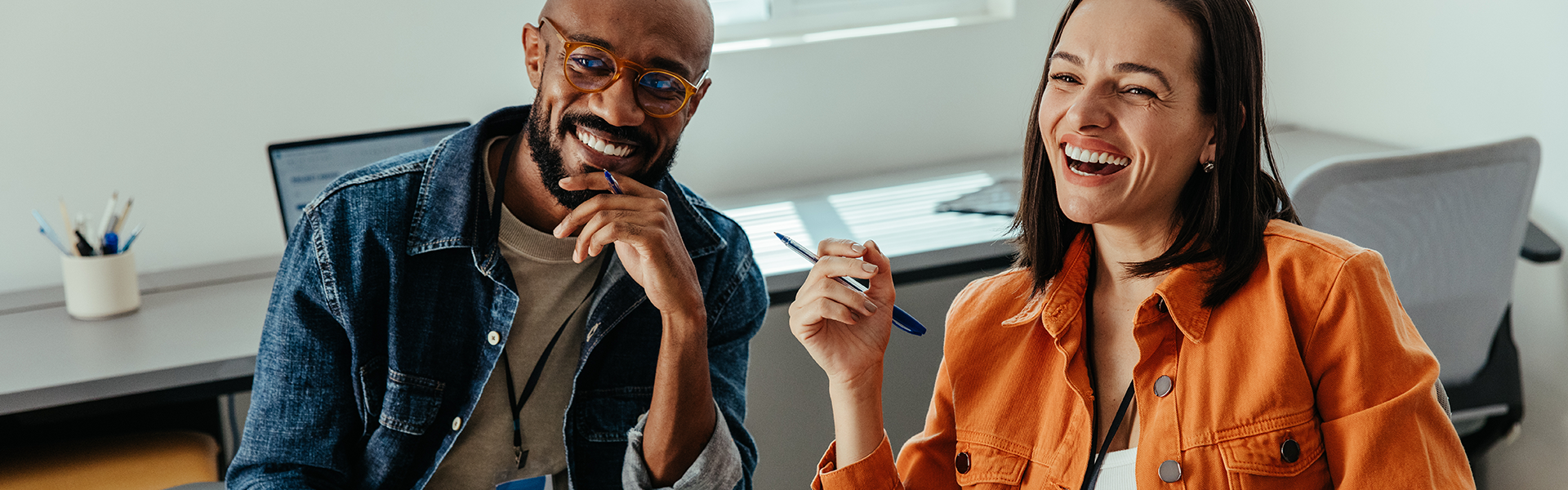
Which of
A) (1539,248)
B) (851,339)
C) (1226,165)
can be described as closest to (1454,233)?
(1539,248)

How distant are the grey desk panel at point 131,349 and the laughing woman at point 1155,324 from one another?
3.72ft

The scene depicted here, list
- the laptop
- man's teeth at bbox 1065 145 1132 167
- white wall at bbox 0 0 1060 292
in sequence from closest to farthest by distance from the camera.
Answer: man's teeth at bbox 1065 145 1132 167 → the laptop → white wall at bbox 0 0 1060 292

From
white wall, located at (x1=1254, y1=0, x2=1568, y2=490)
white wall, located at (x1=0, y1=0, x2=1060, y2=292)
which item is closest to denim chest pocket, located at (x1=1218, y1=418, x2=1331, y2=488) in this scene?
white wall, located at (x1=1254, y1=0, x2=1568, y2=490)

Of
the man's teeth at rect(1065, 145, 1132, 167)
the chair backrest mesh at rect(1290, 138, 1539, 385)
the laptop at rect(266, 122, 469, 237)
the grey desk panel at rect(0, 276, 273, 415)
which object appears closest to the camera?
the man's teeth at rect(1065, 145, 1132, 167)

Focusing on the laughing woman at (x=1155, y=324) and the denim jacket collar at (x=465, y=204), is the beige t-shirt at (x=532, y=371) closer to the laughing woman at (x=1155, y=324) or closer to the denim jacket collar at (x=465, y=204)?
the denim jacket collar at (x=465, y=204)

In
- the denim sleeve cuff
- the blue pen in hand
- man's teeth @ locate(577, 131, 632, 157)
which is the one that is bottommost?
the denim sleeve cuff

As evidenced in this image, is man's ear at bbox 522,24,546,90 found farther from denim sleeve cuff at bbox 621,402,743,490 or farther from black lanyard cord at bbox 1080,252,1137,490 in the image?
black lanyard cord at bbox 1080,252,1137,490

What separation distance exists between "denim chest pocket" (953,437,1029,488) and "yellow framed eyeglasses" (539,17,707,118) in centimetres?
57

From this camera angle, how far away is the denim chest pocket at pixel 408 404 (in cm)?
135

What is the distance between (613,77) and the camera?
133 centimetres

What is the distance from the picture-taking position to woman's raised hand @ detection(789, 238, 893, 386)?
1.11 metres

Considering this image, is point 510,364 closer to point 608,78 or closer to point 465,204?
point 465,204

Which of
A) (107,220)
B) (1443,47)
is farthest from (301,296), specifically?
(1443,47)

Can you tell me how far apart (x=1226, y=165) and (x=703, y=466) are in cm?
73
